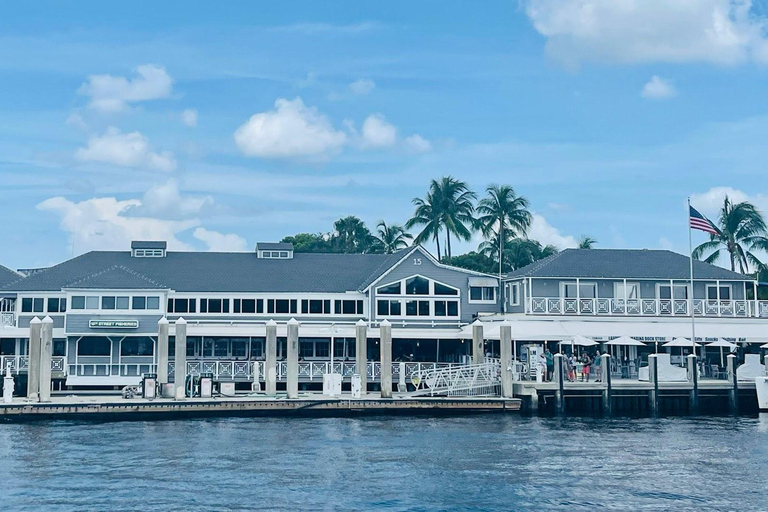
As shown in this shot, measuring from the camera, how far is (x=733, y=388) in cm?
4647

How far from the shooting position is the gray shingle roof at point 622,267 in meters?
55.8

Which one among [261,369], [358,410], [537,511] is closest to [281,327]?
[261,369]

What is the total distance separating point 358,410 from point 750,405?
19778mm

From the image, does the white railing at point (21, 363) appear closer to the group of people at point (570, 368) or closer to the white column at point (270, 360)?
the white column at point (270, 360)

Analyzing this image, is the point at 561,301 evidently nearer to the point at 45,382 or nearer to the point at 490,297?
the point at 490,297

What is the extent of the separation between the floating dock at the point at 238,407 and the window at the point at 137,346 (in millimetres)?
8067

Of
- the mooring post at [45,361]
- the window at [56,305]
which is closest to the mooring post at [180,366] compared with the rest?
the mooring post at [45,361]

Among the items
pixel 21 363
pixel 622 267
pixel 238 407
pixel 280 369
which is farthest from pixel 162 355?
pixel 622 267

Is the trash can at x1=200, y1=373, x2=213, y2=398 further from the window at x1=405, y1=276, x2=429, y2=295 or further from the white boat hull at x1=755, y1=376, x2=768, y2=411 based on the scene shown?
the white boat hull at x1=755, y1=376, x2=768, y2=411

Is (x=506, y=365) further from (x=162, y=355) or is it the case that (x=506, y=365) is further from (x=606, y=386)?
(x=162, y=355)

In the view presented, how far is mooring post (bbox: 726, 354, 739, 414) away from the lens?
4628cm

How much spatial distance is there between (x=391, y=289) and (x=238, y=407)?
53.9 ft

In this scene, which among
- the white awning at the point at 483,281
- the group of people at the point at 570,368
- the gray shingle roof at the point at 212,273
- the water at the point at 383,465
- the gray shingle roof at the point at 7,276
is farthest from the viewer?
the gray shingle roof at the point at 7,276

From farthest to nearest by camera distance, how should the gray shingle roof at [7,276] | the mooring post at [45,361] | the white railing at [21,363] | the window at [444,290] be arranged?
the gray shingle roof at [7,276] → the window at [444,290] → the white railing at [21,363] → the mooring post at [45,361]
